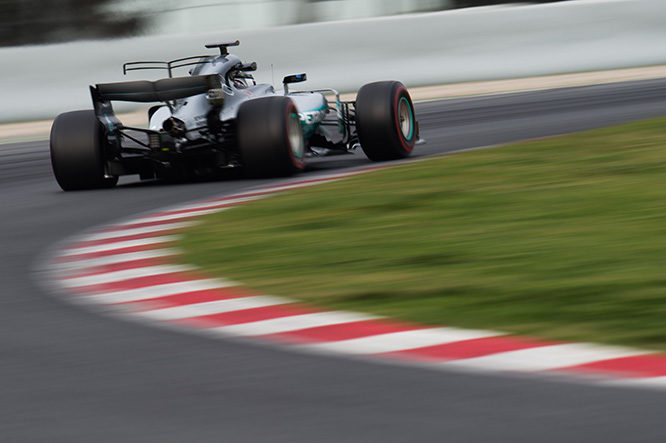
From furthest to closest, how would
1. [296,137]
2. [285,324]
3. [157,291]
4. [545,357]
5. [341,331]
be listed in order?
1. [296,137]
2. [157,291]
3. [285,324]
4. [341,331]
5. [545,357]

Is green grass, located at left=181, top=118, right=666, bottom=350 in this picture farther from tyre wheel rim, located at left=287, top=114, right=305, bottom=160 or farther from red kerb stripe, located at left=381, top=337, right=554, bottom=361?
tyre wheel rim, located at left=287, top=114, right=305, bottom=160

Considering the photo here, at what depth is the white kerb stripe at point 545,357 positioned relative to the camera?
422 cm

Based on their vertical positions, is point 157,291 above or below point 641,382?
below

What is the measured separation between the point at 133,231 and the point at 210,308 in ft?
9.04

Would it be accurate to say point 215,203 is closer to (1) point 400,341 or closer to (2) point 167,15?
(1) point 400,341

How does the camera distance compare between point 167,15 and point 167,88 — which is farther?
point 167,15

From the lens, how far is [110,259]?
7031 millimetres

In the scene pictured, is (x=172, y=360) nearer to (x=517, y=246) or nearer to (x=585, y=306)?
(x=585, y=306)

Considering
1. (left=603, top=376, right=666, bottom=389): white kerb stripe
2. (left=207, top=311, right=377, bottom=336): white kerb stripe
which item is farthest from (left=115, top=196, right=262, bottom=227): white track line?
(left=603, top=376, right=666, bottom=389): white kerb stripe

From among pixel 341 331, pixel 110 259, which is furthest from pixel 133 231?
pixel 341 331

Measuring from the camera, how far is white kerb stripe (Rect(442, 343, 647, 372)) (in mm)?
4219

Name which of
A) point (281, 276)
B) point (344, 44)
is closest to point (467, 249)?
point (281, 276)

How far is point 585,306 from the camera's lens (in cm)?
497

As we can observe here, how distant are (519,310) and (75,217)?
4.92 meters
